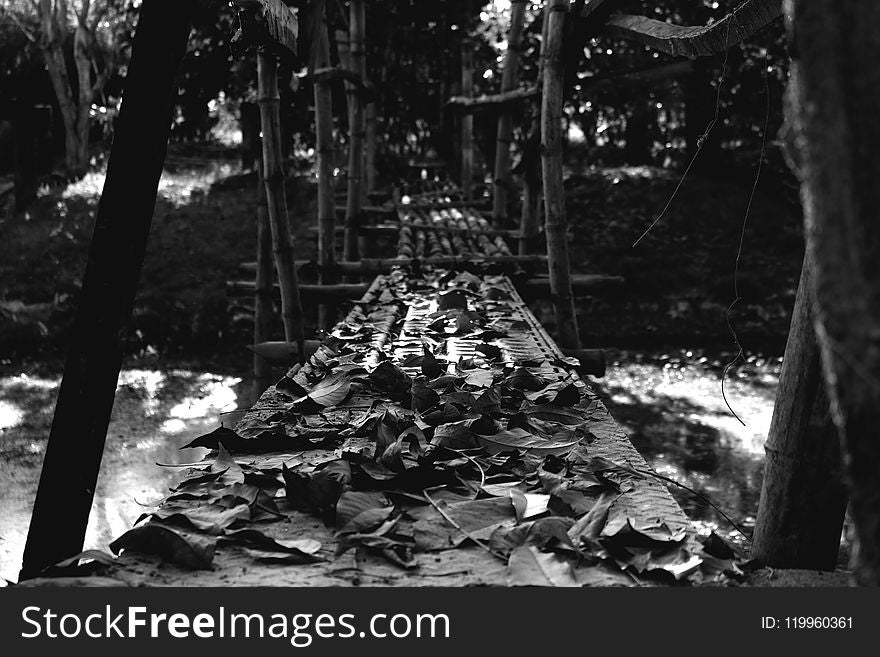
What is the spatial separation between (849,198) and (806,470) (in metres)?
1.28

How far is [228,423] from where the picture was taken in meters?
6.65

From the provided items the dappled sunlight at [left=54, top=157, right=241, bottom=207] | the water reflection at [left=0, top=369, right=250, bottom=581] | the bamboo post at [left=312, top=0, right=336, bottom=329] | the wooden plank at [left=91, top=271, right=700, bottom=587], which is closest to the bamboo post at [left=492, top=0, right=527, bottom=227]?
the bamboo post at [left=312, top=0, right=336, bottom=329]

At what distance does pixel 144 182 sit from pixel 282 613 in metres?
1.01

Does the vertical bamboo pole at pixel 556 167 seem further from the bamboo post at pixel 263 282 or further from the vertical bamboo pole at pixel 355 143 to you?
the vertical bamboo pole at pixel 355 143

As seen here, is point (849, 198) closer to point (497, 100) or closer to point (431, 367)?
point (431, 367)

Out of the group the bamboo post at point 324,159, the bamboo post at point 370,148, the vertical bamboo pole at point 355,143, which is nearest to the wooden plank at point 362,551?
the bamboo post at point 324,159

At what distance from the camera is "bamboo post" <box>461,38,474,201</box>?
9.85m

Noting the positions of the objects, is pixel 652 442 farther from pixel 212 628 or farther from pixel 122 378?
pixel 212 628

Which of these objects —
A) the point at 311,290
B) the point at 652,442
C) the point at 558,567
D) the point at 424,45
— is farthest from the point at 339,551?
the point at 424,45

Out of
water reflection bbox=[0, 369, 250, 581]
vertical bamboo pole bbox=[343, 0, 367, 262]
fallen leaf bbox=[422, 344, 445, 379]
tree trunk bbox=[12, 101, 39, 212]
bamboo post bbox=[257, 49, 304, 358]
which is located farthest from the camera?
tree trunk bbox=[12, 101, 39, 212]

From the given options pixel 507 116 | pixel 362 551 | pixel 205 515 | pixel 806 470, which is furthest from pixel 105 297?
pixel 507 116

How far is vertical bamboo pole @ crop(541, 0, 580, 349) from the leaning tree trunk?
12.3ft

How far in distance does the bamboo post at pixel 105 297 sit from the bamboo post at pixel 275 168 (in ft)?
7.80

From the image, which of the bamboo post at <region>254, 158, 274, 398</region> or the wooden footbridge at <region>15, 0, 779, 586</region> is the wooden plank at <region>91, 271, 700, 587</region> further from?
the bamboo post at <region>254, 158, 274, 398</region>
